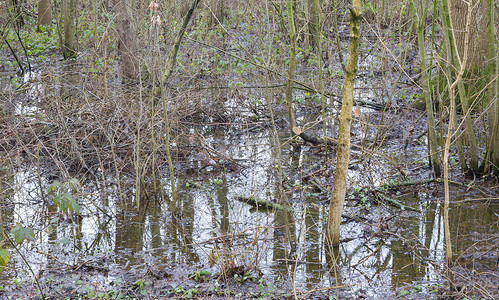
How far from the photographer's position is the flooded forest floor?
446cm

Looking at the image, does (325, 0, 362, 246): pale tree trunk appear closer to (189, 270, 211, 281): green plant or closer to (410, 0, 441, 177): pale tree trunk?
(189, 270, 211, 281): green plant

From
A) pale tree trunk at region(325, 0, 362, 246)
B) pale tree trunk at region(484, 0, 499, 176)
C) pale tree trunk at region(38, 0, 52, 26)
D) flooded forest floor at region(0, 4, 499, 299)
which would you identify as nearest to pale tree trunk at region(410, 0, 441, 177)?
flooded forest floor at region(0, 4, 499, 299)

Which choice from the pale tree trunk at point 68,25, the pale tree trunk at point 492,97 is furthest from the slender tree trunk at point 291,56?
the pale tree trunk at point 68,25

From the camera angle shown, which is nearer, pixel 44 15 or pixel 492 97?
pixel 492 97

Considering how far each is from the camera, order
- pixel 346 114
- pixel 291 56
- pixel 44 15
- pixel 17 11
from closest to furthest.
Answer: pixel 346 114 → pixel 291 56 → pixel 17 11 → pixel 44 15

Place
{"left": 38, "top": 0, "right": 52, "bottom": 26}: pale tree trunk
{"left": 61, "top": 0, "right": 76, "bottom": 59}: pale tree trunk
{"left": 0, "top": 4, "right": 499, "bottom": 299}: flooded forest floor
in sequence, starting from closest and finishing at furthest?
{"left": 0, "top": 4, "right": 499, "bottom": 299}: flooded forest floor
{"left": 61, "top": 0, "right": 76, "bottom": 59}: pale tree trunk
{"left": 38, "top": 0, "right": 52, "bottom": 26}: pale tree trunk

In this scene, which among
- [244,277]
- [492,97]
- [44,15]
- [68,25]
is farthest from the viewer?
[44,15]

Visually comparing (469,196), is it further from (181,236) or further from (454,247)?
(181,236)

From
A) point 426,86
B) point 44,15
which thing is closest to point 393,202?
point 426,86

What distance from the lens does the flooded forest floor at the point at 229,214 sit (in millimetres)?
4465

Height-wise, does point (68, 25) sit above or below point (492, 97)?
above

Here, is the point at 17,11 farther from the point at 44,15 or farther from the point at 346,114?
the point at 346,114

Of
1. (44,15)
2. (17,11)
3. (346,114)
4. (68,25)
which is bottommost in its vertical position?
(346,114)

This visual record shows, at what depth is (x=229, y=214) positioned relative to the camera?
6195mm
